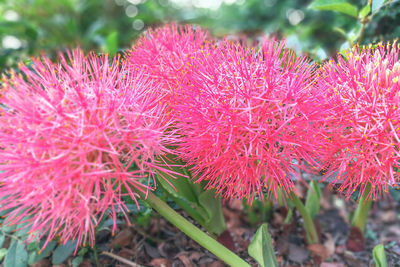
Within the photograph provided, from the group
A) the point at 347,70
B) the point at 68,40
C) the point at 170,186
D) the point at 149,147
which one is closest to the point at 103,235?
the point at 170,186

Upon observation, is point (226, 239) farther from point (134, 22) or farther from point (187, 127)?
point (134, 22)

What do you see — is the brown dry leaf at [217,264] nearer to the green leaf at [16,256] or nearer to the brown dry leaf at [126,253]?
the brown dry leaf at [126,253]

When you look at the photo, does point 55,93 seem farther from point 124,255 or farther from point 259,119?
point 124,255

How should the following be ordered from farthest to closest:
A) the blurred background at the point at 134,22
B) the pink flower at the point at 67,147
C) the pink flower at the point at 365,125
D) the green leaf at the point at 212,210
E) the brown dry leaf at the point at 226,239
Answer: the blurred background at the point at 134,22 → the brown dry leaf at the point at 226,239 → the green leaf at the point at 212,210 → the pink flower at the point at 365,125 → the pink flower at the point at 67,147

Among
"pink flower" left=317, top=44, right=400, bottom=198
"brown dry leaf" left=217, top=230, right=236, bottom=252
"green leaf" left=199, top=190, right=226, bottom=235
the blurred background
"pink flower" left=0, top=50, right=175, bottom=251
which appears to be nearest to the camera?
"pink flower" left=0, top=50, right=175, bottom=251

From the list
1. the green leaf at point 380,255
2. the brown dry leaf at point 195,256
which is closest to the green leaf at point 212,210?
the brown dry leaf at point 195,256

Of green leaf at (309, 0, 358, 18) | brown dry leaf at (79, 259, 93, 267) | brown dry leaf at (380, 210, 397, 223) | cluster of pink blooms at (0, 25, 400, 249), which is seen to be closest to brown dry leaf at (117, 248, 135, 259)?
brown dry leaf at (79, 259, 93, 267)

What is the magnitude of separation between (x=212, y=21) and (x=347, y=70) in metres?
4.32

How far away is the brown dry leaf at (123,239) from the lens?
117cm

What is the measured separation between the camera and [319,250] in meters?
1.24

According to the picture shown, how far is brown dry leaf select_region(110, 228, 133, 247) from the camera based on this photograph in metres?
1.17

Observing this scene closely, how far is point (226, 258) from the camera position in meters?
0.81

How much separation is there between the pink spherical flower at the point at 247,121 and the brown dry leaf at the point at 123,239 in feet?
1.76

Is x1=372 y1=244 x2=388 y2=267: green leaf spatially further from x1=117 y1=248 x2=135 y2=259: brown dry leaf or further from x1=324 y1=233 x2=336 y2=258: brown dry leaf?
x1=117 y1=248 x2=135 y2=259: brown dry leaf
